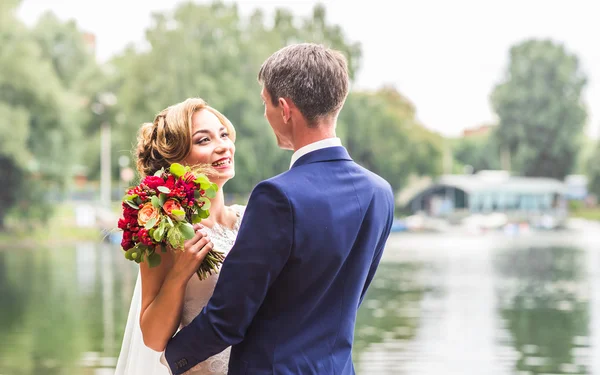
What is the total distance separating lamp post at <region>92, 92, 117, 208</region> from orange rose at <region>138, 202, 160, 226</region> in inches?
2039

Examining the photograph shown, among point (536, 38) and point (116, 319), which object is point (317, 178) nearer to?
point (116, 319)

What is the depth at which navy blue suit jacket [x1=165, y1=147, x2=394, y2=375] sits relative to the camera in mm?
1937

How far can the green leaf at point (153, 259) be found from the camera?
216 cm

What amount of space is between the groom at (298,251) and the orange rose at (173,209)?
0.23 m

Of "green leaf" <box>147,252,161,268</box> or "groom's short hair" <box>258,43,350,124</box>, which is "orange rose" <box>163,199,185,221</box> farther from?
"groom's short hair" <box>258,43,350,124</box>

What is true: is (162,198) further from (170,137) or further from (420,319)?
(420,319)

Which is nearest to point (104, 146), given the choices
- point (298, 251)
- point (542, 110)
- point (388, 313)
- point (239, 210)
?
point (542, 110)

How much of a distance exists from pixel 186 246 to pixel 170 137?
40 centimetres

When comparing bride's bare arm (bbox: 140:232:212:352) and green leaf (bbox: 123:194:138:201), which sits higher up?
green leaf (bbox: 123:194:138:201)

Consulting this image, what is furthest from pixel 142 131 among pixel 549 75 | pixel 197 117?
pixel 549 75

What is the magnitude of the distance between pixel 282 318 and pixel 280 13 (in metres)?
53.8

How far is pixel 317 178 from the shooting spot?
2018 millimetres

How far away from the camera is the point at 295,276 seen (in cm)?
198

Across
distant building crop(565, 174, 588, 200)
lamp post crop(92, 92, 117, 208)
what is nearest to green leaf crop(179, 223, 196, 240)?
lamp post crop(92, 92, 117, 208)
